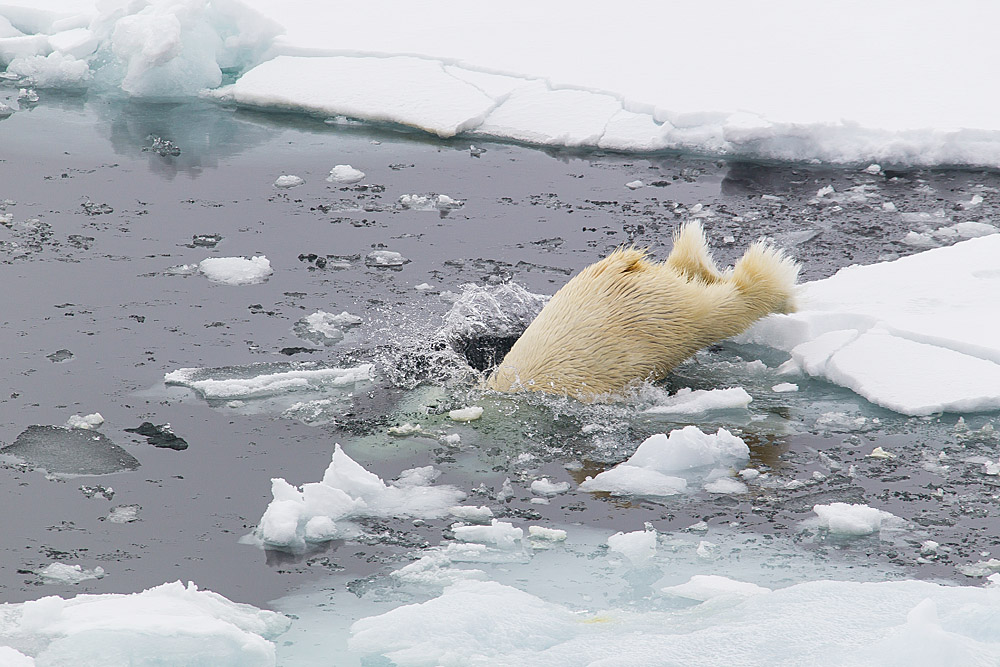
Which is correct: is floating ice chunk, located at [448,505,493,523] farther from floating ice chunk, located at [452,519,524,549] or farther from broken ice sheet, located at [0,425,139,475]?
broken ice sheet, located at [0,425,139,475]

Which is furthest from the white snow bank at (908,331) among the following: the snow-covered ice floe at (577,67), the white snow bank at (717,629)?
the snow-covered ice floe at (577,67)

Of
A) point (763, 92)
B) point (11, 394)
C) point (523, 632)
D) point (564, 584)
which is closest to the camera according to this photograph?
point (523, 632)

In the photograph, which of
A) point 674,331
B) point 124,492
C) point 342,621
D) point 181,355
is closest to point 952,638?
point 342,621

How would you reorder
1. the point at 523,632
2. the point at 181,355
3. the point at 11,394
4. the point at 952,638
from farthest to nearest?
1. the point at 181,355
2. the point at 11,394
3. the point at 523,632
4. the point at 952,638

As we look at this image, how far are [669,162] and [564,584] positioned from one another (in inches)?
253

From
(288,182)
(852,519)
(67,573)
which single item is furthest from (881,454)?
(288,182)

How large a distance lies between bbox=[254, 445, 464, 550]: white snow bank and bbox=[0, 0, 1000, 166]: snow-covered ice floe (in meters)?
6.04

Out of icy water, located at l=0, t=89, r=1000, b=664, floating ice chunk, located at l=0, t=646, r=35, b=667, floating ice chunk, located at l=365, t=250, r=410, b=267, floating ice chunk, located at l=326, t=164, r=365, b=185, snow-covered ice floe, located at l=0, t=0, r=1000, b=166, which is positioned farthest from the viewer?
snow-covered ice floe, located at l=0, t=0, r=1000, b=166

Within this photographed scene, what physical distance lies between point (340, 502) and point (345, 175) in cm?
521

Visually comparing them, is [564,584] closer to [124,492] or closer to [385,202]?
[124,492]

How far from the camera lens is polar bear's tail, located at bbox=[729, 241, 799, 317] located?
22.6ft

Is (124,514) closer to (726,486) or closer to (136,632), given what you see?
(136,632)

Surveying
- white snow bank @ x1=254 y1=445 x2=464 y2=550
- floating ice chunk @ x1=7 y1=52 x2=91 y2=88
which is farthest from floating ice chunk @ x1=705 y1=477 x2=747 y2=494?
floating ice chunk @ x1=7 y1=52 x2=91 y2=88

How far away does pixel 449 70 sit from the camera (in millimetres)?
12023
